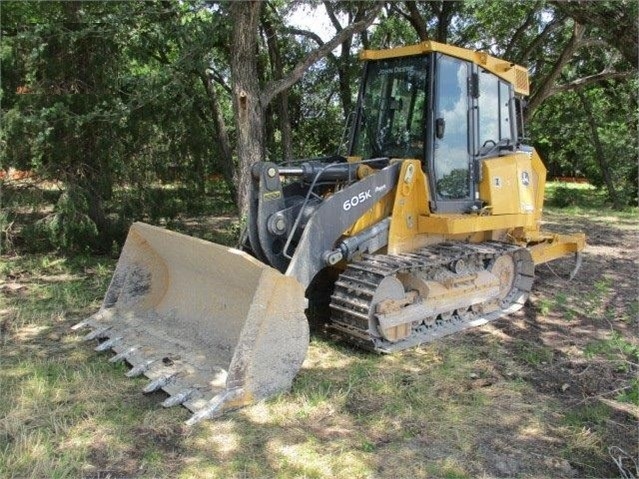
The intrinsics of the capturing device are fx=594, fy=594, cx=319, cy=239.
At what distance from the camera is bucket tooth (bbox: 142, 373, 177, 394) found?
3866 mm

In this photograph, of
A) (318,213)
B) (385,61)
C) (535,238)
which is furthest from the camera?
(535,238)

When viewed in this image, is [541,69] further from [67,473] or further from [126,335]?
[67,473]

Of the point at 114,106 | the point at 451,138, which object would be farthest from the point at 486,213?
the point at 114,106

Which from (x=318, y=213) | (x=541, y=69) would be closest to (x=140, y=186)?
(x=318, y=213)

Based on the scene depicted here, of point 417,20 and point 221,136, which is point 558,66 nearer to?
point 417,20

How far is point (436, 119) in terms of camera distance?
5367mm

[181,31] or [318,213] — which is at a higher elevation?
[181,31]

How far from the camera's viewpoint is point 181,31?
25.3ft

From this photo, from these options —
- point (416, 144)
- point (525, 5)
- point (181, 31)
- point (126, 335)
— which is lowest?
point (126, 335)

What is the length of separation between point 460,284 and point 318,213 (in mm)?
1758

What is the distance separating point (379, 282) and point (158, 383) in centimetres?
185

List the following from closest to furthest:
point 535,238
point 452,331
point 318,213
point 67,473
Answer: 1. point 67,473
2. point 318,213
3. point 452,331
4. point 535,238

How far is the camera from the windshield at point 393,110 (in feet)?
18.0

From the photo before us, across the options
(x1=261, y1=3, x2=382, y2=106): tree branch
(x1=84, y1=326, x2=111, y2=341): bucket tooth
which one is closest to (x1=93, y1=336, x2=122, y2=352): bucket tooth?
(x1=84, y1=326, x2=111, y2=341): bucket tooth
